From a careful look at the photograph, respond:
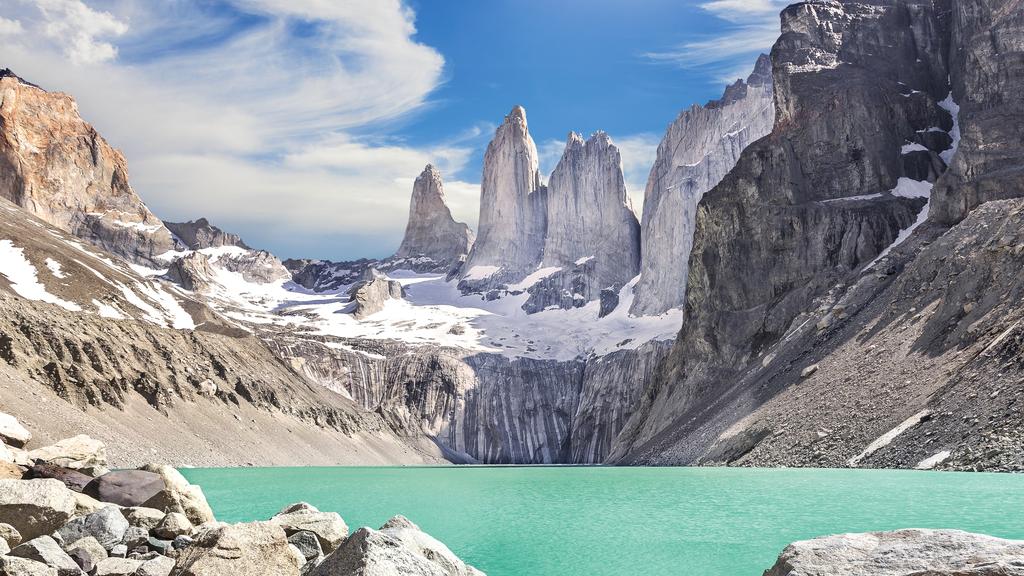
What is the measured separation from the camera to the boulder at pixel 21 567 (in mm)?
13016

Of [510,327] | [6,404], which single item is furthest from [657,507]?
[510,327]

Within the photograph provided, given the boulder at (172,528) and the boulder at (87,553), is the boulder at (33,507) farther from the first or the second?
the boulder at (172,528)

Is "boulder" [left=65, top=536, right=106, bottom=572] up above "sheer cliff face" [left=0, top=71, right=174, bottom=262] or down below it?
below

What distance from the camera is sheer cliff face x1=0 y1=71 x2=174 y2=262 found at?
17525 centimetres

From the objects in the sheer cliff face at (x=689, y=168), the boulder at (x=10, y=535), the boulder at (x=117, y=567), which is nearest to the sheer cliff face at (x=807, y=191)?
the sheer cliff face at (x=689, y=168)

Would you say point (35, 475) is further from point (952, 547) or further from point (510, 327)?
point (510, 327)

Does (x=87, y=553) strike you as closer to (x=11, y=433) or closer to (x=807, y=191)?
(x=11, y=433)

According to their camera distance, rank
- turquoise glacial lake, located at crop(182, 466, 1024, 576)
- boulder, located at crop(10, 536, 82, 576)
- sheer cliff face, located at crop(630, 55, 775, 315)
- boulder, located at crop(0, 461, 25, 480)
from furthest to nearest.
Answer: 1. sheer cliff face, located at crop(630, 55, 775, 315)
2. turquoise glacial lake, located at crop(182, 466, 1024, 576)
3. boulder, located at crop(0, 461, 25, 480)
4. boulder, located at crop(10, 536, 82, 576)

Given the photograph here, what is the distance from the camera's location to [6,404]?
56.1m

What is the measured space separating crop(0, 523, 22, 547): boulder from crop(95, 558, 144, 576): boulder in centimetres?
242

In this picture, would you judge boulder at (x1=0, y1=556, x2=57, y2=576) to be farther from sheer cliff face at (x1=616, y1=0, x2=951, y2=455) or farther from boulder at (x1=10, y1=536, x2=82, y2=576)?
sheer cliff face at (x1=616, y1=0, x2=951, y2=455)

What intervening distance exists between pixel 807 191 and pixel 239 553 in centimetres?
8340

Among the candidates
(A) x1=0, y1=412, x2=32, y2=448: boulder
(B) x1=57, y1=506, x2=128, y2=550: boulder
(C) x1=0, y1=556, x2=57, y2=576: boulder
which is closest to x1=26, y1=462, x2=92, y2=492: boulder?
(A) x1=0, y1=412, x2=32, y2=448: boulder

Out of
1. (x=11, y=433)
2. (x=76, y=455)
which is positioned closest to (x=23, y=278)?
(x=11, y=433)
